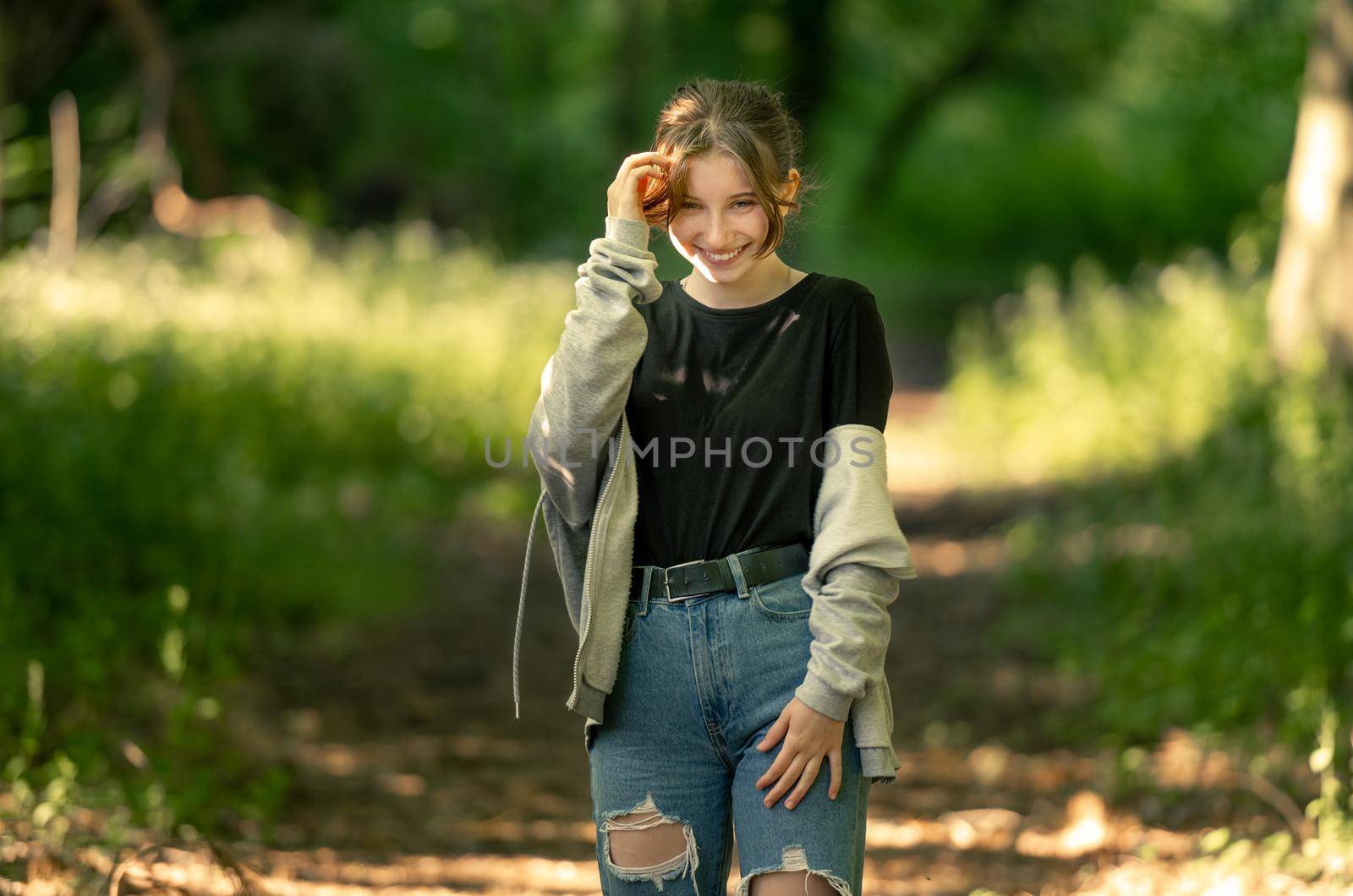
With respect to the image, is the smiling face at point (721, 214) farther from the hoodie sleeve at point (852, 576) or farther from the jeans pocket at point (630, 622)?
the jeans pocket at point (630, 622)

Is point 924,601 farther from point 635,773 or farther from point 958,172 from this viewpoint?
point 958,172

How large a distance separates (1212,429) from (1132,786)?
3464 millimetres

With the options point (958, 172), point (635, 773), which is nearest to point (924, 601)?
point (635, 773)

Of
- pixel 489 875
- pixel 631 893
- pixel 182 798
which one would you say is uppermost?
pixel 631 893

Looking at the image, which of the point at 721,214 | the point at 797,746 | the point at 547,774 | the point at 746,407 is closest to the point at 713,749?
the point at 797,746

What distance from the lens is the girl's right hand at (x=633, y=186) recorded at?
214 centimetres

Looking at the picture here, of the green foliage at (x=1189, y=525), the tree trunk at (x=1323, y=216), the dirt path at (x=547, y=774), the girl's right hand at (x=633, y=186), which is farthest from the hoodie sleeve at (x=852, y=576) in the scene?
the tree trunk at (x=1323, y=216)

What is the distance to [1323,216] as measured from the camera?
24.3 ft

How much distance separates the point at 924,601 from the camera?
25.5ft

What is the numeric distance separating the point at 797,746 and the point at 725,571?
0.28 metres

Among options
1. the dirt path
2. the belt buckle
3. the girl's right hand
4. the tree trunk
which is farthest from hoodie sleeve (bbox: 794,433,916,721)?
the tree trunk

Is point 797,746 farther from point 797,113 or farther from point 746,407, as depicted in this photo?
point 797,113

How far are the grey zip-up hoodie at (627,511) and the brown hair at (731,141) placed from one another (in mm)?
87

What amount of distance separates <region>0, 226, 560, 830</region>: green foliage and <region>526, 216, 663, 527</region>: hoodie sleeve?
1886 mm
